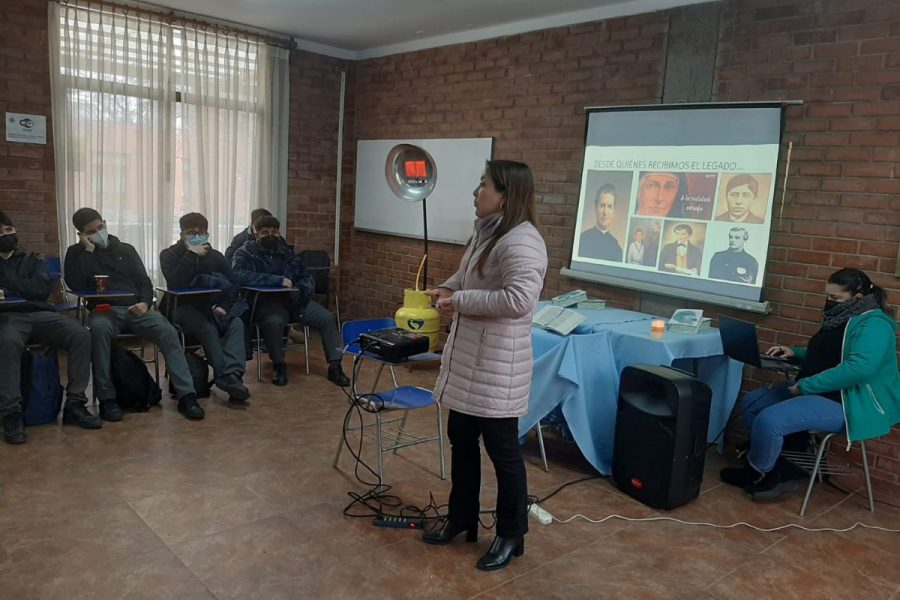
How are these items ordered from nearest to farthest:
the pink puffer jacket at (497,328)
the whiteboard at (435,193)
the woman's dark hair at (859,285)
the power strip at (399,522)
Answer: the pink puffer jacket at (497,328) → the power strip at (399,522) → the woman's dark hair at (859,285) → the whiteboard at (435,193)

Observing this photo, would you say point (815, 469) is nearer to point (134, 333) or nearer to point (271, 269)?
point (271, 269)

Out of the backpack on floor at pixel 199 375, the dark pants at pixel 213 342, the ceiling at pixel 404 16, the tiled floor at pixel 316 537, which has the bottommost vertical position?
the tiled floor at pixel 316 537

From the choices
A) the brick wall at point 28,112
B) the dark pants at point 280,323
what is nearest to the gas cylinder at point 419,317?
the dark pants at point 280,323

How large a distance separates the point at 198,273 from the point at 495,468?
2.77 metres

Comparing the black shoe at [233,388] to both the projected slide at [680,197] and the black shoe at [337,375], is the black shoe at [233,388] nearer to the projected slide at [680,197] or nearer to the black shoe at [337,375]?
the black shoe at [337,375]

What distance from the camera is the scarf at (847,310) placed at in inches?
123

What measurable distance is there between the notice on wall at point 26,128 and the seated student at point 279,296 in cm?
173

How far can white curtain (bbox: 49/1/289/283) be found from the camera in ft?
16.6

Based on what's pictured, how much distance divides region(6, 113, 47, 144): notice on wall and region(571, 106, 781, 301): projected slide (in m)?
3.97

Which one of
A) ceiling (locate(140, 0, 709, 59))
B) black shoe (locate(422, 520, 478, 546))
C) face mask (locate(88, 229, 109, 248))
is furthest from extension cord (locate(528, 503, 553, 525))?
ceiling (locate(140, 0, 709, 59))

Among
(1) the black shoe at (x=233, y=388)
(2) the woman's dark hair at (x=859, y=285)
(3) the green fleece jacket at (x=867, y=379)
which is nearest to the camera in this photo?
(3) the green fleece jacket at (x=867, y=379)

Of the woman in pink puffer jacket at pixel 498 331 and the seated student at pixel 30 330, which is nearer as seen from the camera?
the woman in pink puffer jacket at pixel 498 331

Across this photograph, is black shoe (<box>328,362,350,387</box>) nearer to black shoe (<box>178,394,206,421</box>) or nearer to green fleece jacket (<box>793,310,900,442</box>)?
black shoe (<box>178,394,206,421</box>)

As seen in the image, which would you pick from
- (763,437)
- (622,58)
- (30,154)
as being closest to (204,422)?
(30,154)
